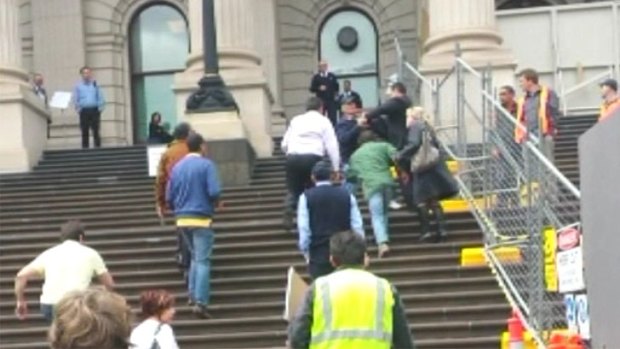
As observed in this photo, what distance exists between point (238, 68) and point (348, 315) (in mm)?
16166

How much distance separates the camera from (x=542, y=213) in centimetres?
1167

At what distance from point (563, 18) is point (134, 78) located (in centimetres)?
944

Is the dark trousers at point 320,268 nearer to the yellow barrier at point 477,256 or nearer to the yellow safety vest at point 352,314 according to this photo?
the yellow barrier at point 477,256

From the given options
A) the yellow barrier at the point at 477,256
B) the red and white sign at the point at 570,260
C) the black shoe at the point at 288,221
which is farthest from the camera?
the black shoe at the point at 288,221

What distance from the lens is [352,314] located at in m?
7.38

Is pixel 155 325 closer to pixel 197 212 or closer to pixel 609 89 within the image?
pixel 197 212

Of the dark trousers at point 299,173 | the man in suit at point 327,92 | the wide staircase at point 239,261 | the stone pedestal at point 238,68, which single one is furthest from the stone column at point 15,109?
the dark trousers at point 299,173

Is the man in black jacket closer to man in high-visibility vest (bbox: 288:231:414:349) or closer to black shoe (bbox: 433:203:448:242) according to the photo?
black shoe (bbox: 433:203:448:242)

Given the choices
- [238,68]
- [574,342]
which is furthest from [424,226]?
[238,68]


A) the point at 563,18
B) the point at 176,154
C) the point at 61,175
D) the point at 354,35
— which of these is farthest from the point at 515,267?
the point at 354,35

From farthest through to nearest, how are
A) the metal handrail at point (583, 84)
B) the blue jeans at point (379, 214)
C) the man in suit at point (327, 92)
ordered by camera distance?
the metal handrail at point (583, 84) → the man in suit at point (327, 92) → the blue jeans at point (379, 214)

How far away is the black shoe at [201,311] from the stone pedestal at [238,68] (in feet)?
28.6

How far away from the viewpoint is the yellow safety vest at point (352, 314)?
7.36m

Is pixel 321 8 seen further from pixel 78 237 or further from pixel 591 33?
pixel 78 237
